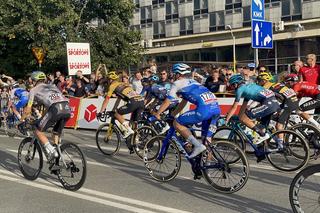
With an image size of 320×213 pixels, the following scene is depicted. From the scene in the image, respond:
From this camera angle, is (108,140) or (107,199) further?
(108,140)

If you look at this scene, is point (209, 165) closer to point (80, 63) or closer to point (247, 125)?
point (247, 125)

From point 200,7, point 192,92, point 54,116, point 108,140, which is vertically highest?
point 200,7

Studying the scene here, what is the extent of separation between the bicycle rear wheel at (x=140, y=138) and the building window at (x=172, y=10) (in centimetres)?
4857

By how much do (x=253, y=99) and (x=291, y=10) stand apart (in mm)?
39094

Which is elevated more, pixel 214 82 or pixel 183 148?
pixel 214 82

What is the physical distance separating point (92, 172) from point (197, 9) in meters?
48.4

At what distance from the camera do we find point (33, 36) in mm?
28844

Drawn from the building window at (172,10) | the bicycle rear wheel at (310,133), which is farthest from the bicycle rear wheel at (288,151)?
the building window at (172,10)

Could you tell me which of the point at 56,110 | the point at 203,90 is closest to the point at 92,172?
the point at 56,110

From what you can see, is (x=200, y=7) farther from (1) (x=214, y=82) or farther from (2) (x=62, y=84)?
(1) (x=214, y=82)

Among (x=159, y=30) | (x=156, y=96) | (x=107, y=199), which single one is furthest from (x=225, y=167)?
(x=159, y=30)

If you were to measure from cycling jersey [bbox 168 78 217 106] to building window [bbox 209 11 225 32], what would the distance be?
1812 inches

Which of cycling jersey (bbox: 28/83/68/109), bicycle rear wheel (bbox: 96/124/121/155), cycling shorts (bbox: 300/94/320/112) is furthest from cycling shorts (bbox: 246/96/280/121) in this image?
cycling jersey (bbox: 28/83/68/109)

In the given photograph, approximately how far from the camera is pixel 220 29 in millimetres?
52844
